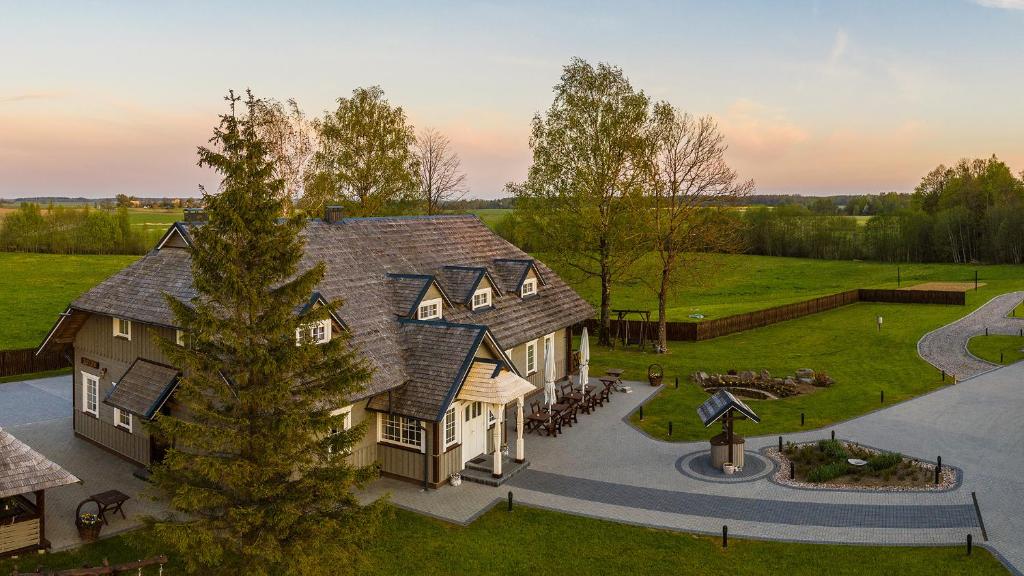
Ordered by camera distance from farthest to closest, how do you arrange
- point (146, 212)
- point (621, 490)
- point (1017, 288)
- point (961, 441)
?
point (146, 212) → point (1017, 288) → point (961, 441) → point (621, 490)

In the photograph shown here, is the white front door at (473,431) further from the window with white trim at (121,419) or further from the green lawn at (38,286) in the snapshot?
the green lawn at (38,286)

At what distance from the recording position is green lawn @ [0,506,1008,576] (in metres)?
16.0

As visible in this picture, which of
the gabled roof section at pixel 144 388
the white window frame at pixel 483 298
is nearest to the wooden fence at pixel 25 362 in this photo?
the gabled roof section at pixel 144 388

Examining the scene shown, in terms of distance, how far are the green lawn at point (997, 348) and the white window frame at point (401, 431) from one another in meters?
33.1

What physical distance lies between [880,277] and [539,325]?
66.8 m

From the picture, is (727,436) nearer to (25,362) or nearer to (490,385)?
(490,385)

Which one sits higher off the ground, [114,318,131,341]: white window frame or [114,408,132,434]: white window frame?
[114,318,131,341]: white window frame

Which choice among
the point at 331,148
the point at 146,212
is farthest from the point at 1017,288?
the point at 146,212

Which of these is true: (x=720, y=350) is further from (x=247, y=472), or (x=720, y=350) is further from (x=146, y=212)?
(x=146, y=212)

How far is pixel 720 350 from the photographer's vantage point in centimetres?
4244

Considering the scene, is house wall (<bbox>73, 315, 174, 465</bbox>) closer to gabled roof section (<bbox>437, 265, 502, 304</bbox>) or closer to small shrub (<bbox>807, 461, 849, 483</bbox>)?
gabled roof section (<bbox>437, 265, 502, 304</bbox>)

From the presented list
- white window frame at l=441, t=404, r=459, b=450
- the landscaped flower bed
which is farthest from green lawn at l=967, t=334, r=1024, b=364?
white window frame at l=441, t=404, r=459, b=450

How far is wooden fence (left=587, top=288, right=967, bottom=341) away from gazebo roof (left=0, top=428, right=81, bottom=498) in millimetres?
33495

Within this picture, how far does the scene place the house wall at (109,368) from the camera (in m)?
22.0
